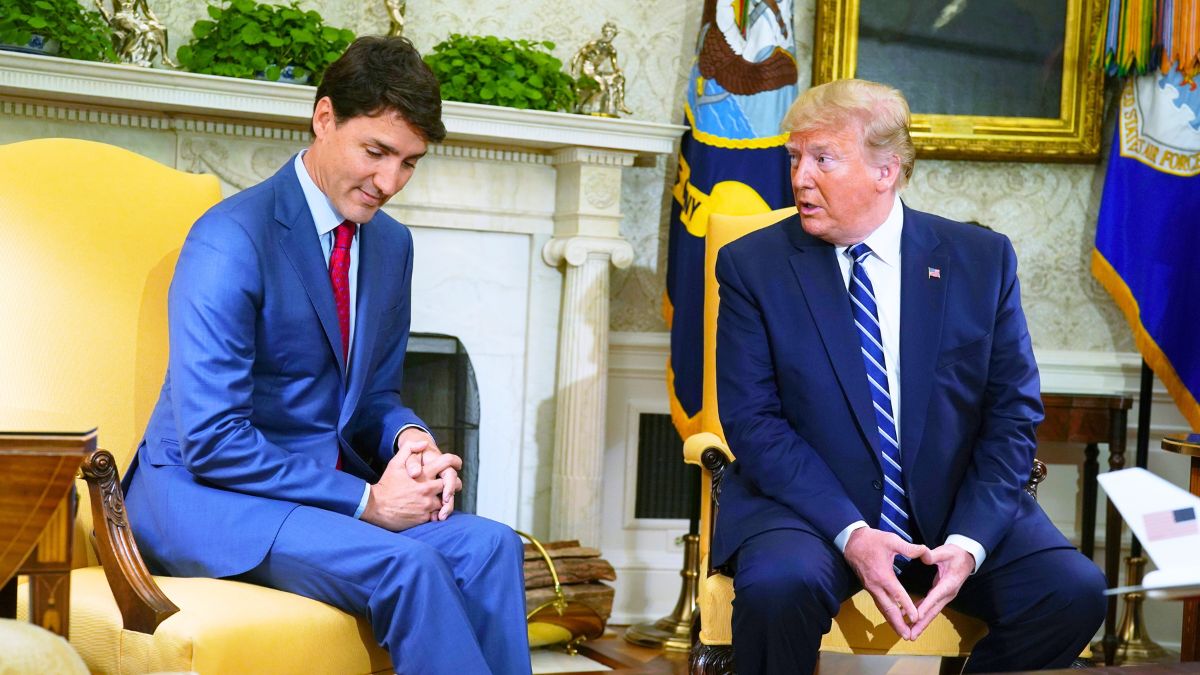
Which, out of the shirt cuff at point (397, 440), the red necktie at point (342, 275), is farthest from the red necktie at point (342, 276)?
the shirt cuff at point (397, 440)

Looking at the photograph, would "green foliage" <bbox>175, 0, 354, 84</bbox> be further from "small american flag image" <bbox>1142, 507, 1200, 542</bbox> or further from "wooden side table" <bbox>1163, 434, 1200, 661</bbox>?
"small american flag image" <bbox>1142, 507, 1200, 542</bbox>

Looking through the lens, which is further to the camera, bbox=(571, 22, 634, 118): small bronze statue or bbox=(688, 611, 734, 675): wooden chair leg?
bbox=(571, 22, 634, 118): small bronze statue

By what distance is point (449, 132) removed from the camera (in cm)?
407

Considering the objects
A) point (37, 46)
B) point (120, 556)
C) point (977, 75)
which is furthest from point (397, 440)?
point (977, 75)

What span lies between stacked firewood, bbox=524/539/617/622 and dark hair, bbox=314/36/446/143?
6.18ft

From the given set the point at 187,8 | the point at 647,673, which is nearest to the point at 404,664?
the point at 647,673

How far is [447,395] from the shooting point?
163 inches

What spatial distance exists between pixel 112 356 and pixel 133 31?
165 centimetres

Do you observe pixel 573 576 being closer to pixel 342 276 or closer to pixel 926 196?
pixel 342 276

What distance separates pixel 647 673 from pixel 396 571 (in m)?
1.85

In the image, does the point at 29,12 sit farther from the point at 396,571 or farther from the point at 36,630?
the point at 36,630

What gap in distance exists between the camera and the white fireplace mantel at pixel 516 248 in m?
4.08

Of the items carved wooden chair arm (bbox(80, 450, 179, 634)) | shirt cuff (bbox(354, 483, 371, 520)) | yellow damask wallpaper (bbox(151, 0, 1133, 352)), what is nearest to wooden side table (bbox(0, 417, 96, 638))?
carved wooden chair arm (bbox(80, 450, 179, 634))

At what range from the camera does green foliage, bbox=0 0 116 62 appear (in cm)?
362
